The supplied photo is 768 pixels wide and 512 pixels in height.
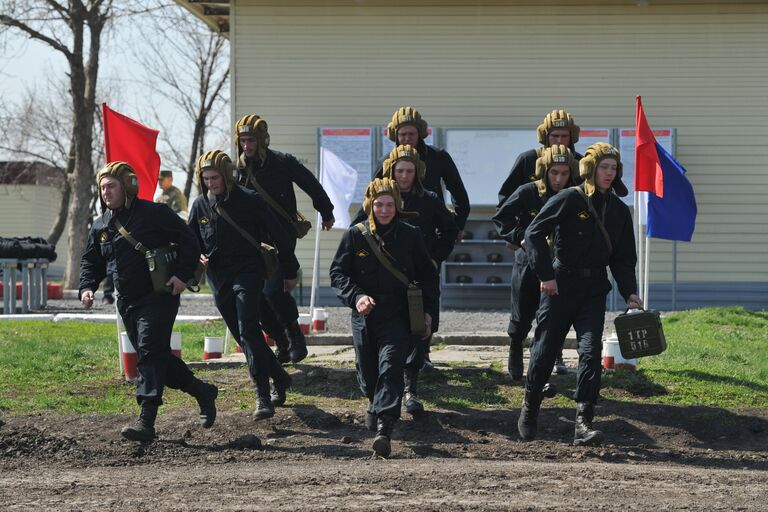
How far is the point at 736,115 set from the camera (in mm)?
21156

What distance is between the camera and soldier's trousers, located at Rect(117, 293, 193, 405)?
29.6 feet

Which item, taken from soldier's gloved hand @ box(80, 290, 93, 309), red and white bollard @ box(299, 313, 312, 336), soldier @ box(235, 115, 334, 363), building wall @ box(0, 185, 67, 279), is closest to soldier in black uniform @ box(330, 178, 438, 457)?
soldier @ box(235, 115, 334, 363)

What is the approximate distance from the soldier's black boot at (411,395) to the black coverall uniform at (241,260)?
1017mm

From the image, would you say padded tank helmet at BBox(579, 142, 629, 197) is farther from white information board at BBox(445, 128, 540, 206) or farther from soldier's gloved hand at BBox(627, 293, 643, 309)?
white information board at BBox(445, 128, 540, 206)

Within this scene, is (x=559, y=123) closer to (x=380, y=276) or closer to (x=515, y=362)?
(x=515, y=362)

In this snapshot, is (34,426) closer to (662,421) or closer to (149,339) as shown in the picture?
(149,339)

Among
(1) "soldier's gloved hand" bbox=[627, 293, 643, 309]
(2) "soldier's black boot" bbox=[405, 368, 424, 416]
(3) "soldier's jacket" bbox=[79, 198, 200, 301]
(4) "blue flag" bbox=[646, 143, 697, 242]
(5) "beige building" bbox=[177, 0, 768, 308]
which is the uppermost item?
(5) "beige building" bbox=[177, 0, 768, 308]

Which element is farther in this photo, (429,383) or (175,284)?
(429,383)

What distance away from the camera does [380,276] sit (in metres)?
8.89

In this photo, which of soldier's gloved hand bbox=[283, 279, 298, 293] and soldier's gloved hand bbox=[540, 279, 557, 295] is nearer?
soldier's gloved hand bbox=[540, 279, 557, 295]

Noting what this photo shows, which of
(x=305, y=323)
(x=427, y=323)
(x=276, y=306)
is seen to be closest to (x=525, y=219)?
(x=427, y=323)

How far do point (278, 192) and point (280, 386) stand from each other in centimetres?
164

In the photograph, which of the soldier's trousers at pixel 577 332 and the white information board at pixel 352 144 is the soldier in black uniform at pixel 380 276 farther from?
the white information board at pixel 352 144

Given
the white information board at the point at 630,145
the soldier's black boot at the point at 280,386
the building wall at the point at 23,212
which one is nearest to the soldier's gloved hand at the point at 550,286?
the soldier's black boot at the point at 280,386
